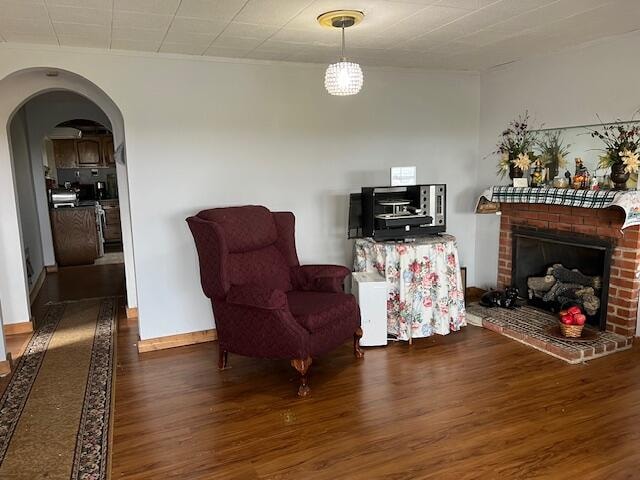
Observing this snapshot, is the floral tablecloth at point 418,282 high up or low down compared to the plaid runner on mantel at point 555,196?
down

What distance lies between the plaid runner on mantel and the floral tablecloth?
2.50ft

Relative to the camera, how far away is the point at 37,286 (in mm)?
5434

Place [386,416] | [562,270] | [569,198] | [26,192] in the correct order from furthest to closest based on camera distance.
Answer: [26,192] → [562,270] → [569,198] → [386,416]

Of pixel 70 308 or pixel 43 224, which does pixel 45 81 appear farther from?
pixel 43 224

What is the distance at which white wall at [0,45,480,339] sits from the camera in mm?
3498

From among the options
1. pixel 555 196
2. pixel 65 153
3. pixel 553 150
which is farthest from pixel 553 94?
pixel 65 153

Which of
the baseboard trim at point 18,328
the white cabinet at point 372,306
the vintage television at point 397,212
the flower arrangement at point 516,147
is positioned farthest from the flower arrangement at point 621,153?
the baseboard trim at point 18,328

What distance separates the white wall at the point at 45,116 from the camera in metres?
6.05

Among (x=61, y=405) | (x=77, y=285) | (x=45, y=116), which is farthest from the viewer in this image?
(x=45, y=116)

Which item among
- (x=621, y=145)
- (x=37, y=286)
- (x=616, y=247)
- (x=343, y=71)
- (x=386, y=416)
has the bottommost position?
(x=386, y=416)

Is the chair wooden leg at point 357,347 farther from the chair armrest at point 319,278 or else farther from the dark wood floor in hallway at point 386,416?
the chair armrest at point 319,278

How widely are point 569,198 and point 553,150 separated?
61cm

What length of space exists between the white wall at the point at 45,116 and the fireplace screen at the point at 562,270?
5.18 m

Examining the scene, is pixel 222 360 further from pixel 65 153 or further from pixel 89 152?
pixel 65 153
